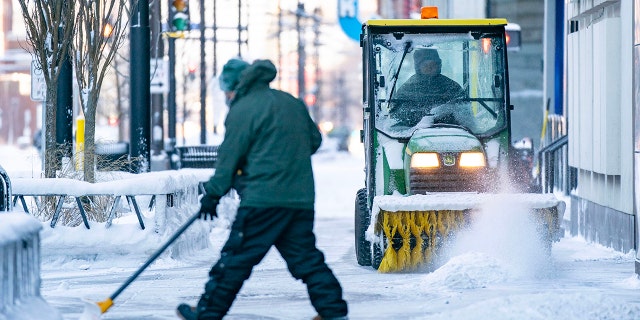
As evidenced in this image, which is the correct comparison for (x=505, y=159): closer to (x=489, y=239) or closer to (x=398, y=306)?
(x=489, y=239)

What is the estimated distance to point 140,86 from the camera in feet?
55.1

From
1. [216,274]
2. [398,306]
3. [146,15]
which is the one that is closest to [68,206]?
[146,15]

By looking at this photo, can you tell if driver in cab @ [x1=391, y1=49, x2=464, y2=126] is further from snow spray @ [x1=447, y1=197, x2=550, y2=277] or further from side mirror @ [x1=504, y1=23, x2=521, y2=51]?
side mirror @ [x1=504, y1=23, x2=521, y2=51]

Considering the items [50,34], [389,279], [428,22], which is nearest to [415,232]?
[389,279]

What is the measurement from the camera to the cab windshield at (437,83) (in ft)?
40.6

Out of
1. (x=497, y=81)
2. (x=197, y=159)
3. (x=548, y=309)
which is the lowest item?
(x=548, y=309)

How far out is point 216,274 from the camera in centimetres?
768

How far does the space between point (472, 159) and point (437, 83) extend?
839 mm

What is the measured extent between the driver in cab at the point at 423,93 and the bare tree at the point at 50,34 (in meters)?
4.33

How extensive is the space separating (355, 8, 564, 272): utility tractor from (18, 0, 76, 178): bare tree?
3.90 m

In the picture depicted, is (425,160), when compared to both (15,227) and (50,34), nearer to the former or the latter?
(15,227)

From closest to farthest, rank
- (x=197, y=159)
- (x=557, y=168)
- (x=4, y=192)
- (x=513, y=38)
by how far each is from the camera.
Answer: (x=4, y=192) < (x=513, y=38) < (x=557, y=168) < (x=197, y=159)

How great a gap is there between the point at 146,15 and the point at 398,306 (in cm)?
837

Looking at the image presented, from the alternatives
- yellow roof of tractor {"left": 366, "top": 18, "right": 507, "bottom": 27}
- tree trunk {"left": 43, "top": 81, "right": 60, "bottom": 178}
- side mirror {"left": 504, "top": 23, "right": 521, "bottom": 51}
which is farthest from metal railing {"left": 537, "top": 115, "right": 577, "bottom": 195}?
tree trunk {"left": 43, "top": 81, "right": 60, "bottom": 178}
